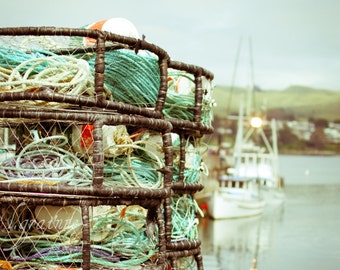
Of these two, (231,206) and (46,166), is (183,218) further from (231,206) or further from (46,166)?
(231,206)

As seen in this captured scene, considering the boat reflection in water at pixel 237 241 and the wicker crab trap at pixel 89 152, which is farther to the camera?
the boat reflection in water at pixel 237 241

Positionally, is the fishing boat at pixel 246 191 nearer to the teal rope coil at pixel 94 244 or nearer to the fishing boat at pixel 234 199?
the fishing boat at pixel 234 199

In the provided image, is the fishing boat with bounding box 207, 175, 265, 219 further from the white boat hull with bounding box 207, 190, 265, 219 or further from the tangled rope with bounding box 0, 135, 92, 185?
the tangled rope with bounding box 0, 135, 92, 185

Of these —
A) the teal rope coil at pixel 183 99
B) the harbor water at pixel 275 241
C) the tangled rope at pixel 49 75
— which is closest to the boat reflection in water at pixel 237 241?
the harbor water at pixel 275 241

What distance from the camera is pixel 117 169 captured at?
181 inches

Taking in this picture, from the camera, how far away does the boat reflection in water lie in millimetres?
20812

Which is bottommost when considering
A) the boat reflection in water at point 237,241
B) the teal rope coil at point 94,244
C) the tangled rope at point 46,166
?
the boat reflection in water at point 237,241

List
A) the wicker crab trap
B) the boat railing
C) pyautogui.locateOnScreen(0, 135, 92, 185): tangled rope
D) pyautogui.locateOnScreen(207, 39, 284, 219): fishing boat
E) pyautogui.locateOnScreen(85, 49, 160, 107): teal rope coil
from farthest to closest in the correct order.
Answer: the boat railing, pyautogui.locateOnScreen(207, 39, 284, 219): fishing boat, pyautogui.locateOnScreen(85, 49, 160, 107): teal rope coil, pyautogui.locateOnScreen(0, 135, 92, 185): tangled rope, the wicker crab trap

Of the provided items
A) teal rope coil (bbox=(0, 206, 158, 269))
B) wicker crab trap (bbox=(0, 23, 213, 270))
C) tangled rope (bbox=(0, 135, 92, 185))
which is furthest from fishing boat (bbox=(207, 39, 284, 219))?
tangled rope (bbox=(0, 135, 92, 185))

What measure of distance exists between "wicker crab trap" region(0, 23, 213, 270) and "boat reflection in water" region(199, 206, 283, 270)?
13.2 metres

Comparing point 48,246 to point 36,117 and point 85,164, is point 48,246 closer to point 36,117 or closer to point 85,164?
point 85,164

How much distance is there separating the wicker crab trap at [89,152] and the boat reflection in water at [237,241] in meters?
13.2

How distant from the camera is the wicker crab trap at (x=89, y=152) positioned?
4.11 metres

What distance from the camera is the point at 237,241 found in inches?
1080
